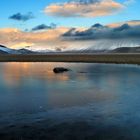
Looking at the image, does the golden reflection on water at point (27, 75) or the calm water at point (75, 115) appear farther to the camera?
the golden reflection on water at point (27, 75)

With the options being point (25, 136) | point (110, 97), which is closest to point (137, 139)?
point (25, 136)

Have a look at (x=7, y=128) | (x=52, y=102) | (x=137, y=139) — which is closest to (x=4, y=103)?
(x=52, y=102)

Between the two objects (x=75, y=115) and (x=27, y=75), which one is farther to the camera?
(x=27, y=75)

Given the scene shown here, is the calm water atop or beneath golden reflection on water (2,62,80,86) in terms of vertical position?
atop

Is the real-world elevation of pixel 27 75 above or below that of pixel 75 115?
below

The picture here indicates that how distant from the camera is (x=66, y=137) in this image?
14.3 meters

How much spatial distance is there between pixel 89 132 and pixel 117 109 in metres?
5.45

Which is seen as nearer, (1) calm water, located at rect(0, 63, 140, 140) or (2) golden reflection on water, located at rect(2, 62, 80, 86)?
(1) calm water, located at rect(0, 63, 140, 140)

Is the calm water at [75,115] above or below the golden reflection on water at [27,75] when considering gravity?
above

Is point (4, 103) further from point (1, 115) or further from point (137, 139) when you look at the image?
point (137, 139)

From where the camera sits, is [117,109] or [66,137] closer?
[66,137]

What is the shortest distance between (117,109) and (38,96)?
7.96 meters

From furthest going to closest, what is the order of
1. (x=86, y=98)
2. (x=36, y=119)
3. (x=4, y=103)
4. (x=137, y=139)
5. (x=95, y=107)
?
(x=86, y=98), (x=4, y=103), (x=95, y=107), (x=36, y=119), (x=137, y=139)

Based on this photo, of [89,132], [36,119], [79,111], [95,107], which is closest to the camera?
[89,132]
